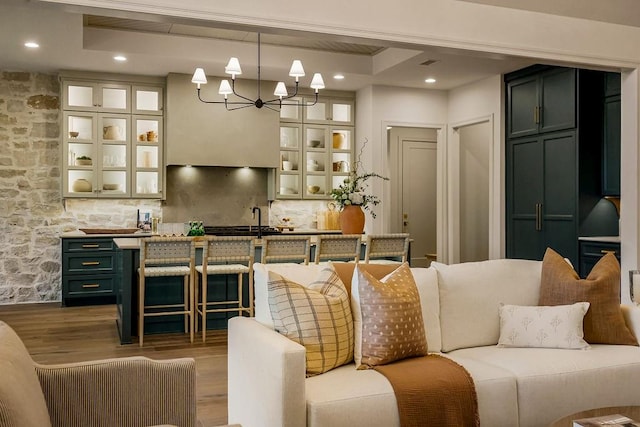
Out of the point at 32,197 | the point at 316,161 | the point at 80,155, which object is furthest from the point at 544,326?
the point at 32,197

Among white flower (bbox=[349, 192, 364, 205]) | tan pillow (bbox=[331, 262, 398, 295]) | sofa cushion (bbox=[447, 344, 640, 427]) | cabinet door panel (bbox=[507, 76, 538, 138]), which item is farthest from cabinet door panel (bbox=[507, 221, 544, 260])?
tan pillow (bbox=[331, 262, 398, 295])

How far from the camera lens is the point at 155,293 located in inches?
213

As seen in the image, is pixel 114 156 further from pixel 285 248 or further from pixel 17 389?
pixel 17 389

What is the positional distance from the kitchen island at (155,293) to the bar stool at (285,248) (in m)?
0.39

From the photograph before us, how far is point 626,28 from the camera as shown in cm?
502

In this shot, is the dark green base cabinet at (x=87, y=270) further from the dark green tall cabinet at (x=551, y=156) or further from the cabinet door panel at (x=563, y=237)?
the cabinet door panel at (x=563, y=237)

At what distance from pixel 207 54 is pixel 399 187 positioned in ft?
10.7

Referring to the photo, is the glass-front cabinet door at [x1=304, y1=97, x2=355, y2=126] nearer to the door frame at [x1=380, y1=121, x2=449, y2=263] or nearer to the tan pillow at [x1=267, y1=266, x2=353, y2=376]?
the door frame at [x1=380, y1=121, x2=449, y2=263]

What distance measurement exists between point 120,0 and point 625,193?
13.7 ft

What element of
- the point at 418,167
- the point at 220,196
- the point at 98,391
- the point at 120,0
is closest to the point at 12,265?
the point at 220,196

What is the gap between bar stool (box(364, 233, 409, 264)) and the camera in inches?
217

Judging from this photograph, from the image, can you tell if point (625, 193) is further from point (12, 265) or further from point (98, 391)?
point (12, 265)

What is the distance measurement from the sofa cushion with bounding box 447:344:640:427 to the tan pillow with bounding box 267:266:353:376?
2.14 feet

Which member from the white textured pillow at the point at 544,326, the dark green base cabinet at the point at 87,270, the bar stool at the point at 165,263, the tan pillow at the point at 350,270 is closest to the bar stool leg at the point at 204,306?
the bar stool at the point at 165,263
